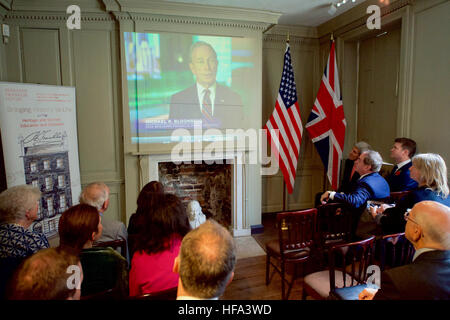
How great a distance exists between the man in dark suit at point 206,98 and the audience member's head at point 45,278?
292cm

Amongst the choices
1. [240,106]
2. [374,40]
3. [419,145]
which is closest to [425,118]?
[419,145]

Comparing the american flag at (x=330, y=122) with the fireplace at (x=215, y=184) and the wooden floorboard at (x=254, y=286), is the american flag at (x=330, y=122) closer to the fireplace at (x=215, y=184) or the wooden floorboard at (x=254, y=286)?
the fireplace at (x=215, y=184)

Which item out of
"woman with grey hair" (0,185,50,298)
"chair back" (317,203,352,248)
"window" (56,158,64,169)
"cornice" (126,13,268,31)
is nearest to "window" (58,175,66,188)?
"window" (56,158,64,169)

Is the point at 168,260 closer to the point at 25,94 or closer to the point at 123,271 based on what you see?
the point at 123,271

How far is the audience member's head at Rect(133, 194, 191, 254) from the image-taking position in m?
1.60

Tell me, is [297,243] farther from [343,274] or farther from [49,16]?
[49,16]

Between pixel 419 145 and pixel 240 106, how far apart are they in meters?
2.23

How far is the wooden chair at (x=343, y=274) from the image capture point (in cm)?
171

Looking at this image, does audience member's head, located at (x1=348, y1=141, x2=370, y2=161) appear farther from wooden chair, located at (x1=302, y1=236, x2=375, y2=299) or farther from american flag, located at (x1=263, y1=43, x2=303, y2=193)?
wooden chair, located at (x1=302, y1=236, x2=375, y2=299)

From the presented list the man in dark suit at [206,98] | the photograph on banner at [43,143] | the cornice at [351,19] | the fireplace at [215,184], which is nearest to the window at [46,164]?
the photograph on banner at [43,143]

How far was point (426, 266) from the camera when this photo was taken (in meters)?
1.30

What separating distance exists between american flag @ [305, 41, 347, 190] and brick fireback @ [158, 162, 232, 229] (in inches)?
57.6

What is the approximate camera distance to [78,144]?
375 centimetres

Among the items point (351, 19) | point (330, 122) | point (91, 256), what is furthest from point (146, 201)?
point (351, 19)
